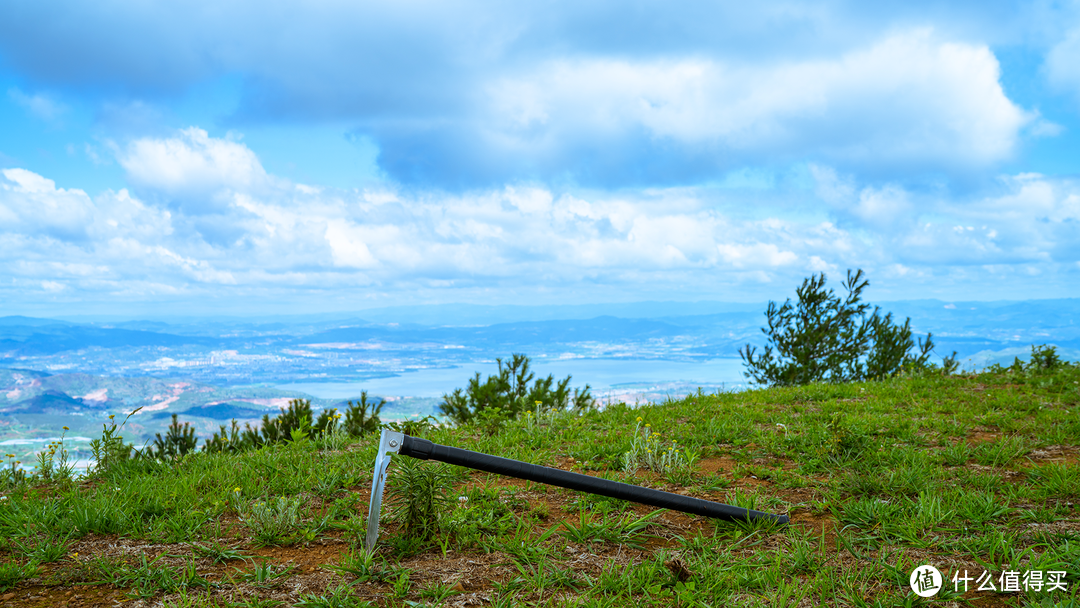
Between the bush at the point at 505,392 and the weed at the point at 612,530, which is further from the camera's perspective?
the bush at the point at 505,392

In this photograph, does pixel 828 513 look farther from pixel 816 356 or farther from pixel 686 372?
pixel 686 372

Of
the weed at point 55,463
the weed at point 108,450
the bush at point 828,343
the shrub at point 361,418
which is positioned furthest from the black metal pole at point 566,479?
the bush at point 828,343

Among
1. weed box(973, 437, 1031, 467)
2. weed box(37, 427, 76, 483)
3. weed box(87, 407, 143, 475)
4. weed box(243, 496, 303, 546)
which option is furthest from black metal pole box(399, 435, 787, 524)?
weed box(37, 427, 76, 483)

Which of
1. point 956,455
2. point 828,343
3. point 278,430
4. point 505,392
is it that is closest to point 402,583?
point 956,455

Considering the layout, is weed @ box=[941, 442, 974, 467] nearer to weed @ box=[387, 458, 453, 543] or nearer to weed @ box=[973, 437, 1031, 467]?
weed @ box=[973, 437, 1031, 467]

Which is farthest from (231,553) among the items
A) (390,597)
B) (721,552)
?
(721,552)

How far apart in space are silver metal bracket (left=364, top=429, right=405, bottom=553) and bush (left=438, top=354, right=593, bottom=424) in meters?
6.94

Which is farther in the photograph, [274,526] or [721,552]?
[274,526]

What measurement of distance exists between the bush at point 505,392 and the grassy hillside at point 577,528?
16.3 ft

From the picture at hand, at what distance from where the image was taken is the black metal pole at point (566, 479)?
319cm

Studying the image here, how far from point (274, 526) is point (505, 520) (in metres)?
1.40

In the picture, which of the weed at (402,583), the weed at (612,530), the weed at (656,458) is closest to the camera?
the weed at (402,583)

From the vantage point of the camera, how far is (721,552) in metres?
3.43

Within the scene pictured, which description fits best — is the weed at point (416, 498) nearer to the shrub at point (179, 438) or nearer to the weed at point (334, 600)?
the weed at point (334, 600)
